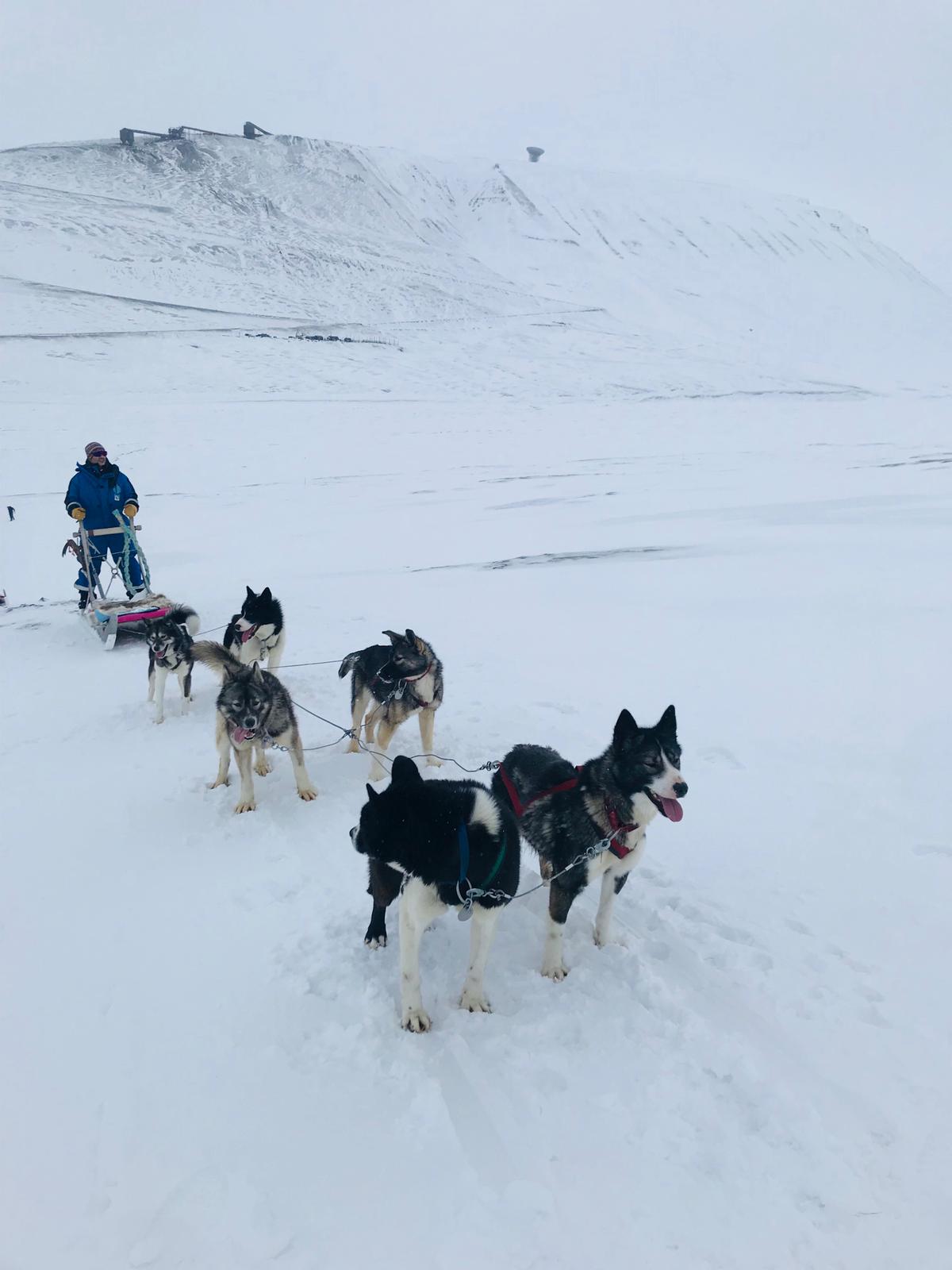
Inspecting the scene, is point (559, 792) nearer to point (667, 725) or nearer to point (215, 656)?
point (667, 725)

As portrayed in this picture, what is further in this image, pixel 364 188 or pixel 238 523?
pixel 364 188

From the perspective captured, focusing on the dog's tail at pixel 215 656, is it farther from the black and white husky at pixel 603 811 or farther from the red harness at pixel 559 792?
the black and white husky at pixel 603 811

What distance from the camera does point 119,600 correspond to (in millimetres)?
8008

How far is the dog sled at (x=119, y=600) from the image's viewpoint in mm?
7305

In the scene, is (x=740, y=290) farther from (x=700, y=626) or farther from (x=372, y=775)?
(x=372, y=775)

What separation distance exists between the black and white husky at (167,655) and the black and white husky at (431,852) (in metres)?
3.46

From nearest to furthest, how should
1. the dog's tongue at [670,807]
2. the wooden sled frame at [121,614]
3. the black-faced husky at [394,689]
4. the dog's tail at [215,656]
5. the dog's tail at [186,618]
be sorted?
the dog's tongue at [670,807] < the dog's tail at [215,656] < the black-faced husky at [394,689] < the dog's tail at [186,618] < the wooden sled frame at [121,614]

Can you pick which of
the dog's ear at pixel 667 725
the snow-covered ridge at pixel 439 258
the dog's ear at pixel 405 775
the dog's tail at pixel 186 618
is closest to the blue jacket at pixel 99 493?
the dog's tail at pixel 186 618

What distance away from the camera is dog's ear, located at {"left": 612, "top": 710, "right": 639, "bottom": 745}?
297cm

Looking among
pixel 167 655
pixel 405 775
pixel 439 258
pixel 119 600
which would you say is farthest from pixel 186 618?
pixel 439 258

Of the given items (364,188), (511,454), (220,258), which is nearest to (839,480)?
(511,454)

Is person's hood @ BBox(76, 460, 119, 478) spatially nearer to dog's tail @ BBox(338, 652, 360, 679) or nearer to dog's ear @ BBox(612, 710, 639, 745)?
dog's tail @ BBox(338, 652, 360, 679)

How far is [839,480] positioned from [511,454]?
28.5 feet

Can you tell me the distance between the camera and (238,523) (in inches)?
539
